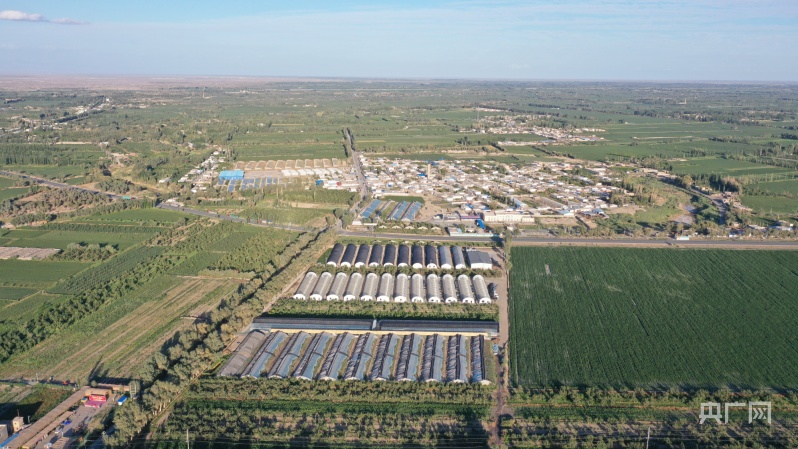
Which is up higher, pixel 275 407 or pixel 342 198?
pixel 342 198

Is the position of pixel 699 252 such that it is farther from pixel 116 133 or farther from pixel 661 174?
pixel 116 133

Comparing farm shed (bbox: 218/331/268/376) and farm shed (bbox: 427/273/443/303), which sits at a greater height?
farm shed (bbox: 427/273/443/303)

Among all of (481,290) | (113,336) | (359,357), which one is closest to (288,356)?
(359,357)

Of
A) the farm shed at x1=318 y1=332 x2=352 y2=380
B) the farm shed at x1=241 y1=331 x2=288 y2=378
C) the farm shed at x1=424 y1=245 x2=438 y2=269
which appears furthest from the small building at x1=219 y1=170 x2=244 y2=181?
the farm shed at x1=318 y1=332 x2=352 y2=380

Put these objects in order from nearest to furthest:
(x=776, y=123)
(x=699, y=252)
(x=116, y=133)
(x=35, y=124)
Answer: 1. (x=699, y=252)
2. (x=116, y=133)
3. (x=35, y=124)
4. (x=776, y=123)

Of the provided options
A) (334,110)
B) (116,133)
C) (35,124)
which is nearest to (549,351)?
(116,133)

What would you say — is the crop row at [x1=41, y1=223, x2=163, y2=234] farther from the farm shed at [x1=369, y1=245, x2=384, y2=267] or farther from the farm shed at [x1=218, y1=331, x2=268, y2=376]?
the farm shed at [x1=218, y1=331, x2=268, y2=376]

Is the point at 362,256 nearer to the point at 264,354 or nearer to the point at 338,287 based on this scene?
the point at 338,287
